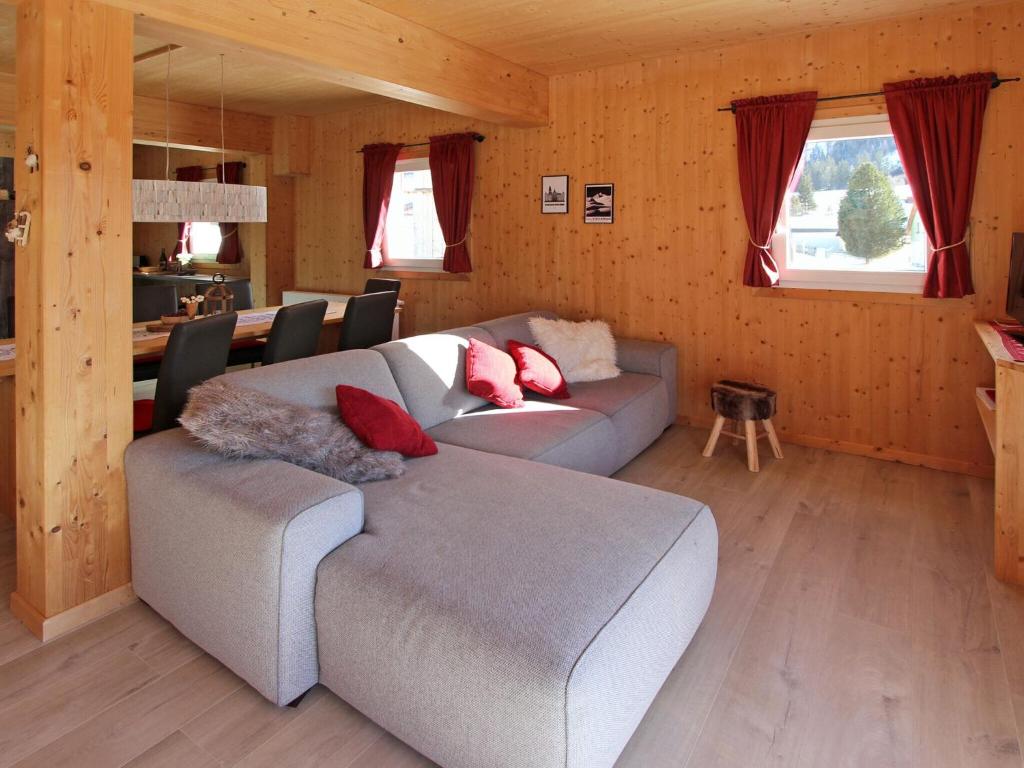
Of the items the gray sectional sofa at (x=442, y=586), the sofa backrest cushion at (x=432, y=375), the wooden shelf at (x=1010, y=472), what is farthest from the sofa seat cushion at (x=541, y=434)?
the wooden shelf at (x=1010, y=472)

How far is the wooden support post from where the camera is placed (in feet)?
7.12

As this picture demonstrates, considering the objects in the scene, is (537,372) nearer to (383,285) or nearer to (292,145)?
(383,285)

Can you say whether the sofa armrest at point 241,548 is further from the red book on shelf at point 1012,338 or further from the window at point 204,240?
the window at point 204,240

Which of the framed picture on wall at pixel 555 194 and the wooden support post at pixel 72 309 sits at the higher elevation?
the framed picture on wall at pixel 555 194

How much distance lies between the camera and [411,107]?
5949 mm

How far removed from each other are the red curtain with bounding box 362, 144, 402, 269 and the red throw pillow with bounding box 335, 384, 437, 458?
12.4 feet

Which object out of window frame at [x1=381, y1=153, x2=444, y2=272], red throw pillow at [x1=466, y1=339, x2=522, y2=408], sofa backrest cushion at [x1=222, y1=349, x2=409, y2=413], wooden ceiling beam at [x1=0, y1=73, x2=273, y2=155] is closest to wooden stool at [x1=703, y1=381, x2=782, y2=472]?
red throw pillow at [x1=466, y1=339, x2=522, y2=408]

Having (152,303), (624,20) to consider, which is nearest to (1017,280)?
(624,20)

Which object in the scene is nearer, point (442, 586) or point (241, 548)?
point (442, 586)

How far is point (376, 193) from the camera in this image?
6.18 m

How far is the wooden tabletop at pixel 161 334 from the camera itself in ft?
9.64

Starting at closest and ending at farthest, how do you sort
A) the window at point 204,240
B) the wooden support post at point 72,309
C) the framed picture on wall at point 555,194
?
the wooden support post at point 72,309 → the framed picture on wall at point 555,194 → the window at point 204,240

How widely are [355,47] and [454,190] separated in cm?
224

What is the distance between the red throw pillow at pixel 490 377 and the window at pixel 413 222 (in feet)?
8.56
